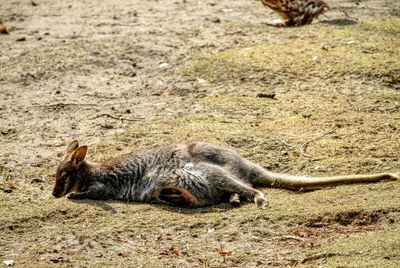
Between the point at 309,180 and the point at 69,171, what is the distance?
75.9 inches

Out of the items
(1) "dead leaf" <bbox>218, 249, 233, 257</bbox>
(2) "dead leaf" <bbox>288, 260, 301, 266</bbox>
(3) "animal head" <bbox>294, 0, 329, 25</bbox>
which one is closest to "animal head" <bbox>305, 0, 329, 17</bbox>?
(3) "animal head" <bbox>294, 0, 329, 25</bbox>

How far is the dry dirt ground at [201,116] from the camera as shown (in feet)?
18.8

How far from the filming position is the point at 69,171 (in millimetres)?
6773

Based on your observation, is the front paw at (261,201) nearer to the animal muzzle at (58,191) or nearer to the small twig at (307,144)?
the small twig at (307,144)

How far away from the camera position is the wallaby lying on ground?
651 centimetres

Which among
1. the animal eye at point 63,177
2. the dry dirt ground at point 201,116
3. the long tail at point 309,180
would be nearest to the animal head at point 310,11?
the dry dirt ground at point 201,116

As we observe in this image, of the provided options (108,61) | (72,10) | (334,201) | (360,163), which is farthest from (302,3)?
(334,201)

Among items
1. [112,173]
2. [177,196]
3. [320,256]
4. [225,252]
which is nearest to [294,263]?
[320,256]

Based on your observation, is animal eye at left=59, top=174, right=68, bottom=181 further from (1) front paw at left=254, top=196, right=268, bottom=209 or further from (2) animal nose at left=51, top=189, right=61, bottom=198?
(1) front paw at left=254, top=196, right=268, bottom=209

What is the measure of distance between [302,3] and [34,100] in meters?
4.06

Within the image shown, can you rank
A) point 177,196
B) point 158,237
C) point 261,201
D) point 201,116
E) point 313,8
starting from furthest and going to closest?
1. point 313,8
2. point 201,116
3. point 177,196
4. point 261,201
5. point 158,237

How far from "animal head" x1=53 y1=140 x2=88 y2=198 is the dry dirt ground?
0.15 meters

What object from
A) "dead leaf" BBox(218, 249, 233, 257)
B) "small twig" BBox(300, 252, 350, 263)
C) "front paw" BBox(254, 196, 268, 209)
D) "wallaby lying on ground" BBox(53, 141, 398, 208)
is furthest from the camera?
"wallaby lying on ground" BBox(53, 141, 398, 208)

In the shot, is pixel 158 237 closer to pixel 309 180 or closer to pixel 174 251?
pixel 174 251
